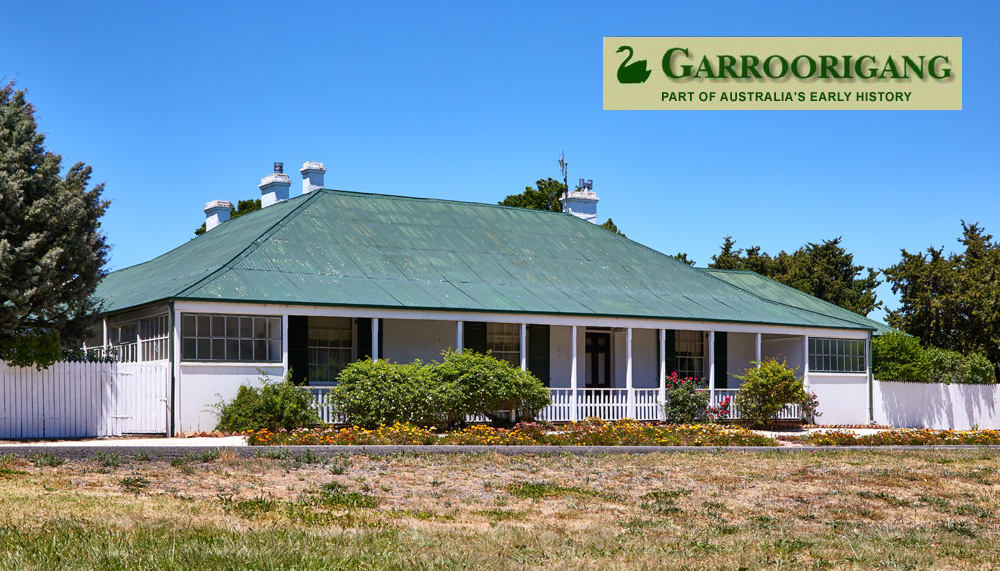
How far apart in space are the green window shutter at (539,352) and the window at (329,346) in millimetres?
4561

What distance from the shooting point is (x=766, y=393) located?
86.1 feet

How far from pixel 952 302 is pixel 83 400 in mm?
25339

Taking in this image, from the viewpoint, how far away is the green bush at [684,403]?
26234 mm

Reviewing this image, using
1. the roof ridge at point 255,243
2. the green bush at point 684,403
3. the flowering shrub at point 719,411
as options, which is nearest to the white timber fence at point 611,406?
the flowering shrub at point 719,411

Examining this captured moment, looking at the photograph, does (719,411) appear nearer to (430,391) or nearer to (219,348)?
(430,391)

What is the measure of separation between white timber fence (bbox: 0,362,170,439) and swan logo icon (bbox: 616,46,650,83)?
10.8 m

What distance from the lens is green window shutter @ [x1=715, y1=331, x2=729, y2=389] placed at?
2898 centimetres

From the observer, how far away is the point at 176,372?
2088cm

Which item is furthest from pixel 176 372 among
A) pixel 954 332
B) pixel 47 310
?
pixel 954 332

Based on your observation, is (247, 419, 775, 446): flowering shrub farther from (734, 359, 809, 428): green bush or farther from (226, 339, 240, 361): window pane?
(734, 359, 809, 428): green bush

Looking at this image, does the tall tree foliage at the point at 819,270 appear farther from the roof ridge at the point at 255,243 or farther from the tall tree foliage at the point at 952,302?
the roof ridge at the point at 255,243

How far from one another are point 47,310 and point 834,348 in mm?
19535

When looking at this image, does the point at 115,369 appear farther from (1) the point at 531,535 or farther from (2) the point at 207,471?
(1) the point at 531,535

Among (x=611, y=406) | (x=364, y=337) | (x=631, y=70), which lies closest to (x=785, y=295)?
(x=611, y=406)
